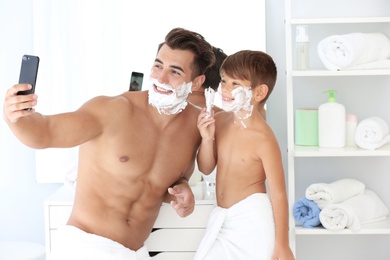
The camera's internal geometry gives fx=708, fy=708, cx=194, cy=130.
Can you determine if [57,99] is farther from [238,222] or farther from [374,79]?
[374,79]

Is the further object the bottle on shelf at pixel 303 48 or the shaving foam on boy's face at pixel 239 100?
the bottle on shelf at pixel 303 48

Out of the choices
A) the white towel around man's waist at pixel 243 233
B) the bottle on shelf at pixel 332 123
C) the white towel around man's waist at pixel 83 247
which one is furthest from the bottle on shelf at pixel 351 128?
the white towel around man's waist at pixel 83 247

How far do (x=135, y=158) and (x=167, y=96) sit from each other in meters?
0.22

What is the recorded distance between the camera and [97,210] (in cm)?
218

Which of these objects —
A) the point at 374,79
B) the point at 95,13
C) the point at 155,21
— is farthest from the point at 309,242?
the point at 95,13

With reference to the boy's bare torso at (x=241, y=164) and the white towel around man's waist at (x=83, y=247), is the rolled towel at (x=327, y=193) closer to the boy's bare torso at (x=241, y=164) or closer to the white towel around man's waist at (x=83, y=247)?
the boy's bare torso at (x=241, y=164)

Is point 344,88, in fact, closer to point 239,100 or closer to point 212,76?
point 212,76

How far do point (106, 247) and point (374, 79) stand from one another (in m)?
1.38

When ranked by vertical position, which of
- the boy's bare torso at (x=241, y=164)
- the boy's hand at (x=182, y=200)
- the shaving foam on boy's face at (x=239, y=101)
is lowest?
the boy's hand at (x=182, y=200)

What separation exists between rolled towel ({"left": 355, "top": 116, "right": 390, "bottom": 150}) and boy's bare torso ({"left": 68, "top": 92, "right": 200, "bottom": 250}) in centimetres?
74

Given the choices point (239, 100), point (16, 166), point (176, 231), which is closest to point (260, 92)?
point (239, 100)

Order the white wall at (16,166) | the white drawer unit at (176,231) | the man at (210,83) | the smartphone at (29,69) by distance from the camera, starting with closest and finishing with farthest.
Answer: the smartphone at (29,69), the white drawer unit at (176,231), the man at (210,83), the white wall at (16,166)

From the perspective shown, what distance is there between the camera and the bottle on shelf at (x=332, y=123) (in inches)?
106

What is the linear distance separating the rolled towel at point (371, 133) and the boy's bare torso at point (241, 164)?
1.77 ft
